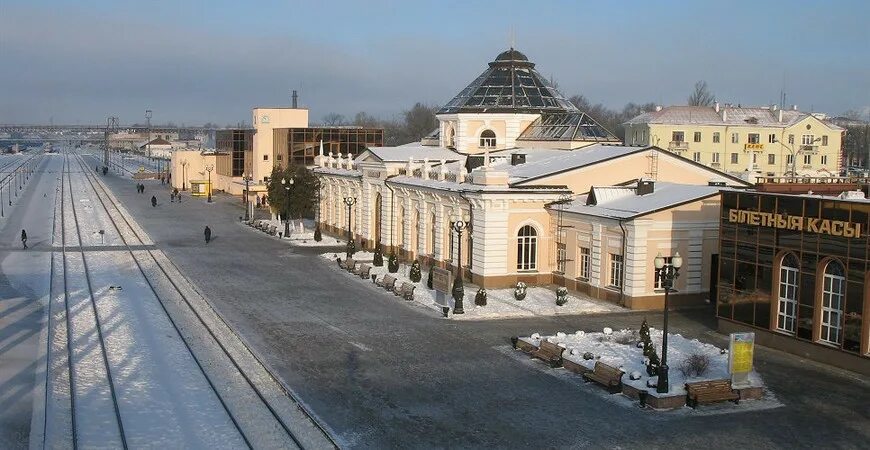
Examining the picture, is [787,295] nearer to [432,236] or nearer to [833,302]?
[833,302]

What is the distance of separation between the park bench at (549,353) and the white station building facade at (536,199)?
836cm

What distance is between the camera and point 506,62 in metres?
50.5

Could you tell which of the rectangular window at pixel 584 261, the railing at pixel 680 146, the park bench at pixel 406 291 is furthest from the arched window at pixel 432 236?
the railing at pixel 680 146

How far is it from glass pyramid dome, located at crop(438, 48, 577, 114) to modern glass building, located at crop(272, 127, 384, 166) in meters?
31.2

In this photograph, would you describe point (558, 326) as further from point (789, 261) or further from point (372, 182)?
point (372, 182)

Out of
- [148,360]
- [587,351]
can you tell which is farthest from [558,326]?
[148,360]

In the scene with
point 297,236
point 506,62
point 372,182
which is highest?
point 506,62

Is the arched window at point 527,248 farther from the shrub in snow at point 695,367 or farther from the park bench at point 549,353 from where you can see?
the shrub in snow at point 695,367

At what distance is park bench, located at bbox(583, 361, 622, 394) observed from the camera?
2023 cm

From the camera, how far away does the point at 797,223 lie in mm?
23453

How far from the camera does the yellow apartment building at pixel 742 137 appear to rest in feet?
268

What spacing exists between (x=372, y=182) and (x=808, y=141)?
50804 mm

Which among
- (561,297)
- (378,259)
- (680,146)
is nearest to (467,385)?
(561,297)

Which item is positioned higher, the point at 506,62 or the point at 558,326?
the point at 506,62
